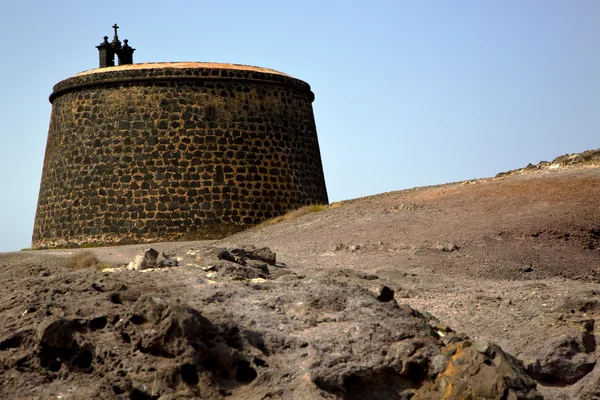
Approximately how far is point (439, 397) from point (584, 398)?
246 cm

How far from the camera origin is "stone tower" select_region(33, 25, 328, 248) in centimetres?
2234

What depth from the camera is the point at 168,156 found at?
2248 centimetres

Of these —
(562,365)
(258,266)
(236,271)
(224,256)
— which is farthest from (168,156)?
(562,365)

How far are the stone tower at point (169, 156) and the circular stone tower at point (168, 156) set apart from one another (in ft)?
0.08

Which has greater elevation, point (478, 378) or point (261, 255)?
point (261, 255)

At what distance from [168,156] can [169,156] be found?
0.09 feet

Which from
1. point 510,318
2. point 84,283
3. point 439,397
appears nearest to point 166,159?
point 510,318

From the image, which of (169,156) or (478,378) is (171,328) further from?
(169,156)

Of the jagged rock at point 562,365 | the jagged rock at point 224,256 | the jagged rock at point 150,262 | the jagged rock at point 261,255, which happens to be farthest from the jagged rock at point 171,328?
the jagged rock at point 261,255

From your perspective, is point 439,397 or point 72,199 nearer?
point 439,397

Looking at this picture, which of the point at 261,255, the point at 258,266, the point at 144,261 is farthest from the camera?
the point at 261,255

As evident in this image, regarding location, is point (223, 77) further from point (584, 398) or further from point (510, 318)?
point (584, 398)

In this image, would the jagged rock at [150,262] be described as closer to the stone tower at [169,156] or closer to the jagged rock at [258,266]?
the jagged rock at [258,266]

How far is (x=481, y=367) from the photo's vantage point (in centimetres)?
650
